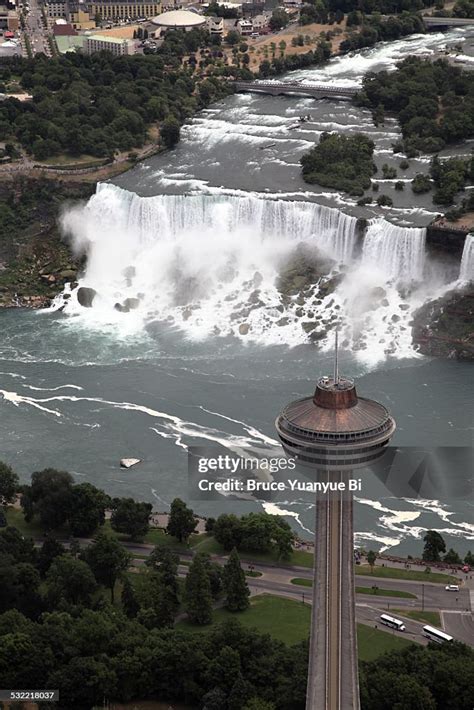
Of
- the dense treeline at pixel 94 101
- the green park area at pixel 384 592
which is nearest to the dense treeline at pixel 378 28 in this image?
the dense treeline at pixel 94 101

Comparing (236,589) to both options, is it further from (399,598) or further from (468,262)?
(468,262)

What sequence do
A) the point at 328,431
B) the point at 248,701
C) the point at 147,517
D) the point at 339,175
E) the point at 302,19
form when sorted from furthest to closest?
the point at 302,19 → the point at 339,175 → the point at 147,517 → the point at 248,701 → the point at 328,431

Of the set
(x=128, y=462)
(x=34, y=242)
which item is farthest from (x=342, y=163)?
(x=128, y=462)

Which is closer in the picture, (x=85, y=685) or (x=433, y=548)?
(x=85, y=685)

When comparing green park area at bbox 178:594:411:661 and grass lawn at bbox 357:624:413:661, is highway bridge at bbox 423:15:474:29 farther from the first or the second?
grass lawn at bbox 357:624:413:661

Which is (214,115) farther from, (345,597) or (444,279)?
(345,597)

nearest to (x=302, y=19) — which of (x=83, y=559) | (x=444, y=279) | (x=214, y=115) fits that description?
(x=214, y=115)
